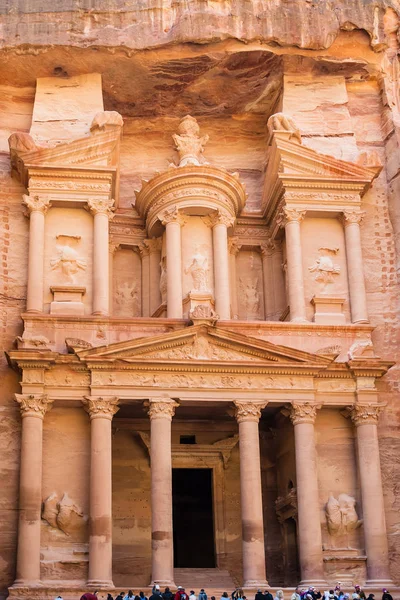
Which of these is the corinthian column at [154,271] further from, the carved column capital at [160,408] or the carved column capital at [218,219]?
the carved column capital at [160,408]

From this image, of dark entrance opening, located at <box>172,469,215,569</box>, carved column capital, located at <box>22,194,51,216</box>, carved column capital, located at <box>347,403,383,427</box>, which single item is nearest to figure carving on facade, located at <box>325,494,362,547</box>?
carved column capital, located at <box>347,403,383,427</box>

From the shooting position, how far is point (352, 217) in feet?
91.8

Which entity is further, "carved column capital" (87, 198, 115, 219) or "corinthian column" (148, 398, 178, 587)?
"carved column capital" (87, 198, 115, 219)

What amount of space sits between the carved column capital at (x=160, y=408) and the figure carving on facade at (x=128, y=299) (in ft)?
17.4

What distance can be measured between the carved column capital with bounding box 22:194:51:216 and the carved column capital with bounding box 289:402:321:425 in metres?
8.53

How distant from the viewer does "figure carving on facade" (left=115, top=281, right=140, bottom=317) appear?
A: 29.2m

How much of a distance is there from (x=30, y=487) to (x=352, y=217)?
38.2 ft

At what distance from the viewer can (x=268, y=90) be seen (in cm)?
3050

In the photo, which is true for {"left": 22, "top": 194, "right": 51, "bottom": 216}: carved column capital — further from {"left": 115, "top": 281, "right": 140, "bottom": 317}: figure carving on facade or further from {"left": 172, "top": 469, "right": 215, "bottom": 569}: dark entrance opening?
{"left": 172, "top": 469, "right": 215, "bottom": 569}: dark entrance opening

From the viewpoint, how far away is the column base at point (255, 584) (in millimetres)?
22983

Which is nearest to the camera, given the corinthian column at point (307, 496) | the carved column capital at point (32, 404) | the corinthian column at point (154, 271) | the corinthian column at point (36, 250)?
the corinthian column at point (307, 496)

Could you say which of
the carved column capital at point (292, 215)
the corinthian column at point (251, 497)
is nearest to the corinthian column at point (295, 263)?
the carved column capital at point (292, 215)

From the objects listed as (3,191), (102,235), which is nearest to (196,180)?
(102,235)

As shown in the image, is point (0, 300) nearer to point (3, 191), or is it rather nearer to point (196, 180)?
point (3, 191)
